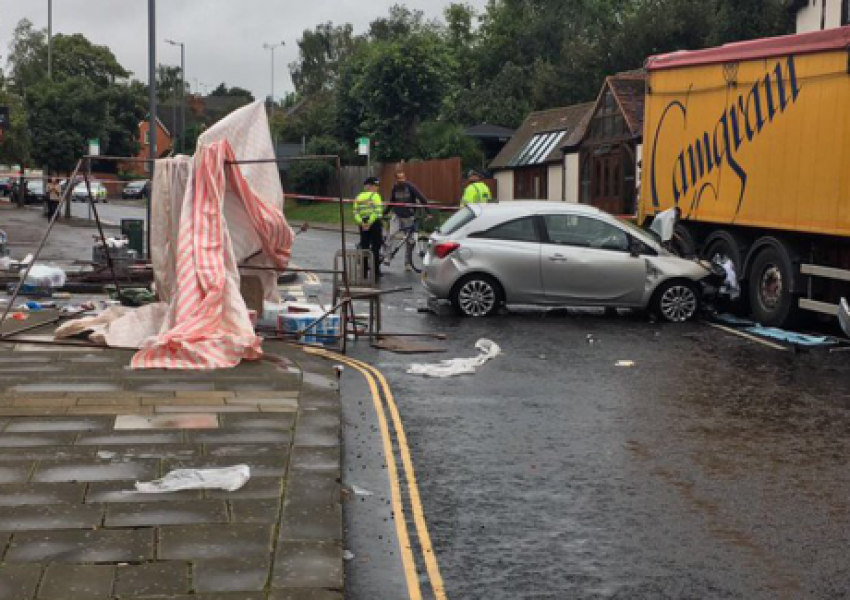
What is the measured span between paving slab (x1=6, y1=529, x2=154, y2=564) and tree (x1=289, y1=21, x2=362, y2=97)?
11613cm

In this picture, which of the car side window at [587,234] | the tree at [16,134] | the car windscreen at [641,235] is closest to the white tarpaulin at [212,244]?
the car side window at [587,234]

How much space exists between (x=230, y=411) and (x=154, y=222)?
4.55 m

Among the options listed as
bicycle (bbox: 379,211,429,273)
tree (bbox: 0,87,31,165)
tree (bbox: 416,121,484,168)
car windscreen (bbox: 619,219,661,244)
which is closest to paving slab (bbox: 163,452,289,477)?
car windscreen (bbox: 619,219,661,244)

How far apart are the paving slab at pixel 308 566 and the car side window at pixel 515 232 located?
10.9 meters

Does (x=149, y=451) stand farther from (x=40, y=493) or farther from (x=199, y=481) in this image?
(x=40, y=493)

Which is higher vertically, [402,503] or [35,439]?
[35,439]

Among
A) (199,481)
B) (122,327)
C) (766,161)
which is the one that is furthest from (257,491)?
(766,161)

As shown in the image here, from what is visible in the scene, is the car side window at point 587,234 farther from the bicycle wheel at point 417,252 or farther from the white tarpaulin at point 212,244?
the bicycle wheel at point 417,252

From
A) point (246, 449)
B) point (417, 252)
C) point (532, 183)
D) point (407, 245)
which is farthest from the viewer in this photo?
point (532, 183)

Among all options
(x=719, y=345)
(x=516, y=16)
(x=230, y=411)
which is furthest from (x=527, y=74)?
(x=230, y=411)

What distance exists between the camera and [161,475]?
703 centimetres

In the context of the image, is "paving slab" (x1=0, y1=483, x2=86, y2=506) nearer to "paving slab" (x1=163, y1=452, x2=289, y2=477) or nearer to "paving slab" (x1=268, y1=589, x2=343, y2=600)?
"paving slab" (x1=163, y1=452, x2=289, y2=477)

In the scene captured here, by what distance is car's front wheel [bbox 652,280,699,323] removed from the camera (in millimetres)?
16375

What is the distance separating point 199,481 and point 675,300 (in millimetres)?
10658
